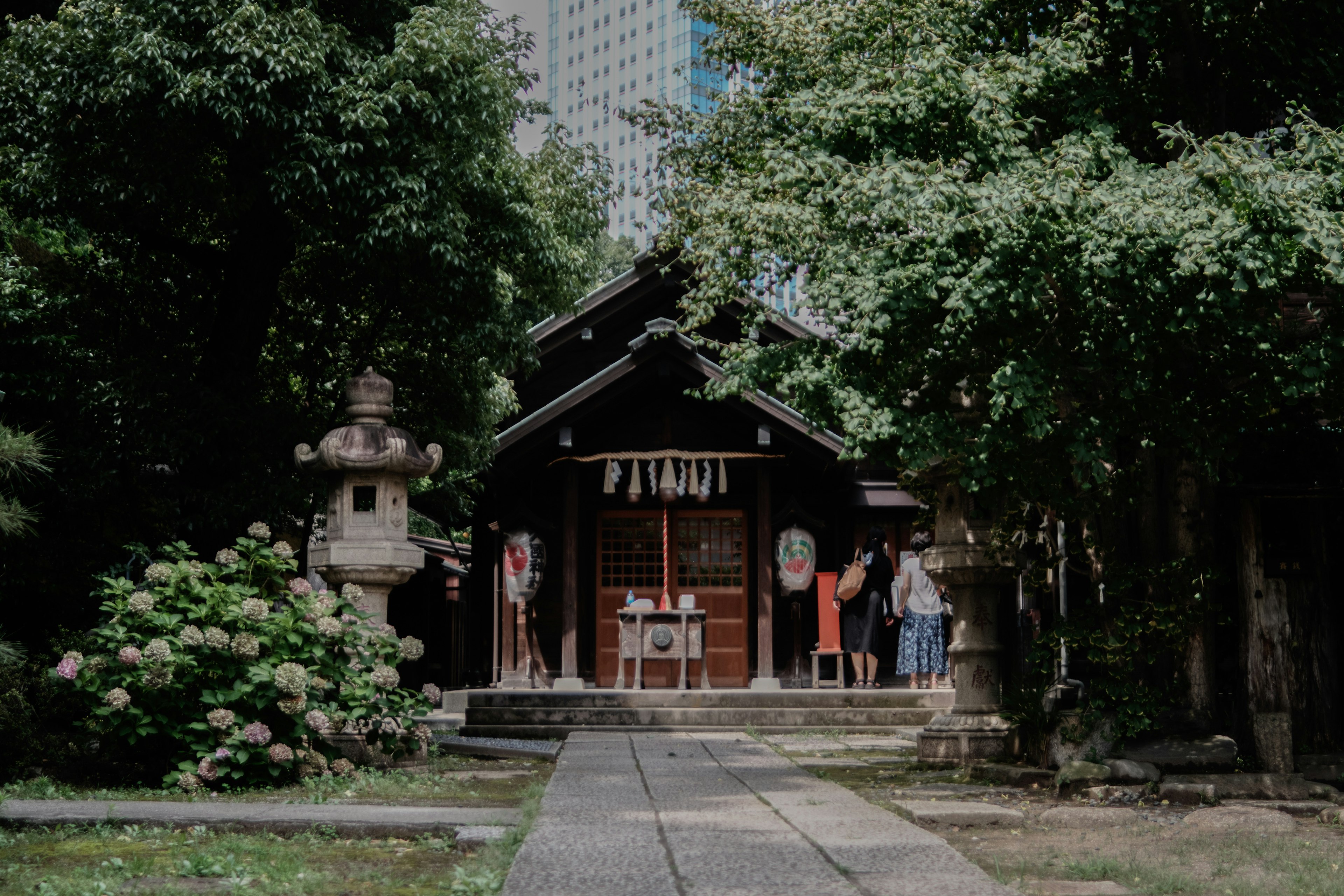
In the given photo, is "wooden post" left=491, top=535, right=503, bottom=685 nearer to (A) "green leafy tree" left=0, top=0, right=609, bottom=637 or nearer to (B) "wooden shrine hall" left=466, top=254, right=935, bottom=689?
(B) "wooden shrine hall" left=466, top=254, right=935, bottom=689

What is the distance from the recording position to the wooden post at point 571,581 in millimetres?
15828

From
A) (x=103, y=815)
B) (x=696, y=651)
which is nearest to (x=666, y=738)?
(x=696, y=651)

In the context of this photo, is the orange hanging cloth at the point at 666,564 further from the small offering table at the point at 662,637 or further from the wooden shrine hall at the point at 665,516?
the small offering table at the point at 662,637

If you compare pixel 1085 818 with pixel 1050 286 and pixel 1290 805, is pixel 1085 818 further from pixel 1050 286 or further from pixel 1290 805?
pixel 1050 286

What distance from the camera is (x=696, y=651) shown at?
48.8 feet

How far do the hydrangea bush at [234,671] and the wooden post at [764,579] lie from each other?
8.23 meters

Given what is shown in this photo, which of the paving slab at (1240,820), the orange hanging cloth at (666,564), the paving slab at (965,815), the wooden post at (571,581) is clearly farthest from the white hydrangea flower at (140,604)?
the orange hanging cloth at (666,564)

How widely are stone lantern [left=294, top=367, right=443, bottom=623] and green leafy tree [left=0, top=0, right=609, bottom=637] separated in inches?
70.3

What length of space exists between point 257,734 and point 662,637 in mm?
Answer: 8082

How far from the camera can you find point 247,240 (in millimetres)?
11812

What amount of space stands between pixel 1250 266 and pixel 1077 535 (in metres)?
2.97

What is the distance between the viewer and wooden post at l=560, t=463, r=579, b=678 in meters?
15.8

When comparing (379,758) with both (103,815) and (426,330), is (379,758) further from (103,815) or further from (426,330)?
(426,330)

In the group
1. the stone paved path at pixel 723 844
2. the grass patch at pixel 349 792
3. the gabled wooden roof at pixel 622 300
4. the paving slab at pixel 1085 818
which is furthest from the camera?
the gabled wooden roof at pixel 622 300
